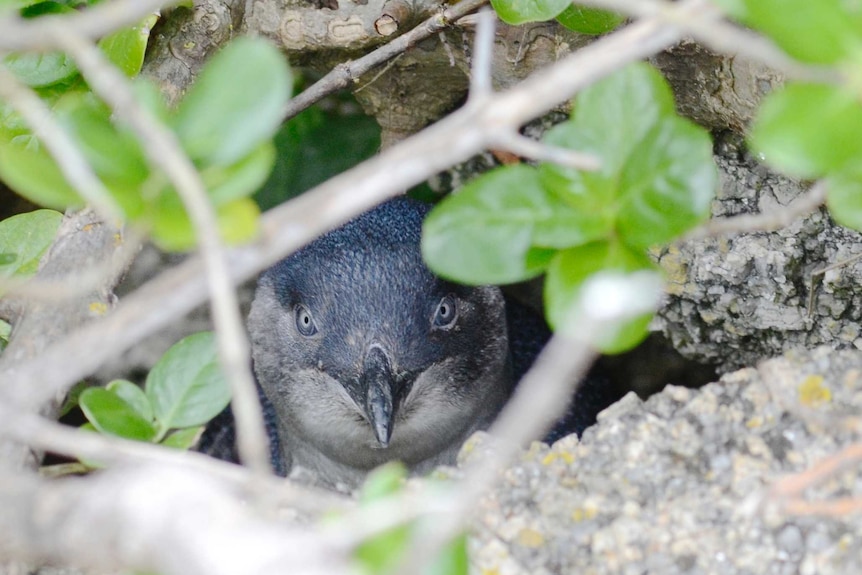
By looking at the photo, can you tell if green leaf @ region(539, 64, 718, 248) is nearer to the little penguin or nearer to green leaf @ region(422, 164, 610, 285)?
green leaf @ region(422, 164, 610, 285)

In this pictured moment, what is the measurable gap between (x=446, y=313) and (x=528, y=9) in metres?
0.73

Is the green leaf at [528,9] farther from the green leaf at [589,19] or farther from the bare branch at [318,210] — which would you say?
the bare branch at [318,210]

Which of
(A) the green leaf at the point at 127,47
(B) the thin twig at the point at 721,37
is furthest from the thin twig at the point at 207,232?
(A) the green leaf at the point at 127,47

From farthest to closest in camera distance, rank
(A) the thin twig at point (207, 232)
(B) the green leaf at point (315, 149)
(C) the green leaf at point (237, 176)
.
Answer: (B) the green leaf at point (315, 149), (C) the green leaf at point (237, 176), (A) the thin twig at point (207, 232)

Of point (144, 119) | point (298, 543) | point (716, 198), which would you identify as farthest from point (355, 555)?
point (716, 198)

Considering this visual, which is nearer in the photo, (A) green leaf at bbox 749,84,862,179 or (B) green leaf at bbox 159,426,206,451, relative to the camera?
(A) green leaf at bbox 749,84,862,179

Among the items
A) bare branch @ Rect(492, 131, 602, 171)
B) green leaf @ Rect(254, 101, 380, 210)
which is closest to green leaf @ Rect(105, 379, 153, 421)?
bare branch @ Rect(492, 131, 602, 171)

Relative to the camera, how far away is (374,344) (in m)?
1.77

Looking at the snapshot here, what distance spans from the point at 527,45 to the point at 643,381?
1048 mm

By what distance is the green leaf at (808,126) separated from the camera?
2.66 feet

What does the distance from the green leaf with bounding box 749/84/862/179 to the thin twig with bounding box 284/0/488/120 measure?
0.98m

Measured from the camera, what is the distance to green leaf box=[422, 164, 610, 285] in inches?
37.9

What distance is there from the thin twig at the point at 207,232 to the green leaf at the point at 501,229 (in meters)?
0.26

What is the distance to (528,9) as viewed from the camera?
1356 millimetres
